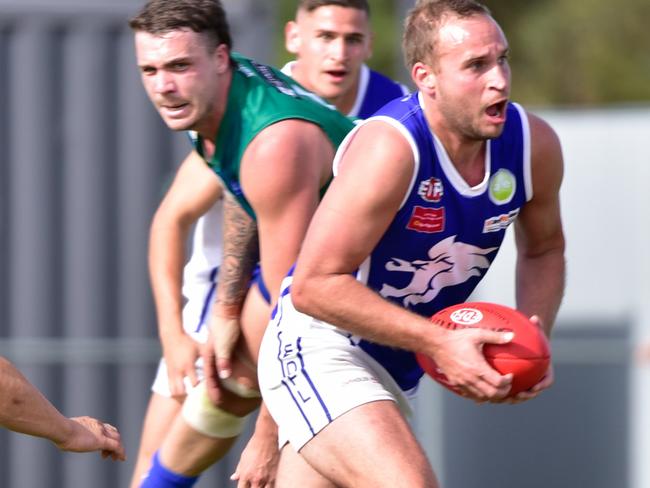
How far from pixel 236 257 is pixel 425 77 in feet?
3.93

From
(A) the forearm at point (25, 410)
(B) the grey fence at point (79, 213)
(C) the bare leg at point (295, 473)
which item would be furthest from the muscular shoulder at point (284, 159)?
(B) the grey fence at point (79, 213)

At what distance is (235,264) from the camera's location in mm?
5266

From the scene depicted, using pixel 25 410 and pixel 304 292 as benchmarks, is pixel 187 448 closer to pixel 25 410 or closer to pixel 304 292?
pixel 25 410

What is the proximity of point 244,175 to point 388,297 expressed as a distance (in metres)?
0.65

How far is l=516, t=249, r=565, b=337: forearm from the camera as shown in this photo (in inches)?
191

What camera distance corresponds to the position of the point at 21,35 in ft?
28.7

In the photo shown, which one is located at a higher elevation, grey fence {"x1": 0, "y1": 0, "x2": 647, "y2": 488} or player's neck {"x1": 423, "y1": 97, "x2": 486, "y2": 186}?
player's neck {"x1": 423, "y1": 97, "x2": 486, "y2": 186}

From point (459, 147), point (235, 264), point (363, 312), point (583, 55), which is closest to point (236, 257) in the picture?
point (235, 264)

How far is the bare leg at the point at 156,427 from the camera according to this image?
Answer: 19.9ft

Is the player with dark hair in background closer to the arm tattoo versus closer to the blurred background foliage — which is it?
the arm tattoo

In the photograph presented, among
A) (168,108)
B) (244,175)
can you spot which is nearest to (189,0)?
(168,108)

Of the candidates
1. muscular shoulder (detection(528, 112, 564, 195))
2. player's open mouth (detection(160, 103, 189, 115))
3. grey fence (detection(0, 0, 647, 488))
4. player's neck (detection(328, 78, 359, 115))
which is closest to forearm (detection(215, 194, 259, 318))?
player's open mouth (detection(160, 103, 189, 115))

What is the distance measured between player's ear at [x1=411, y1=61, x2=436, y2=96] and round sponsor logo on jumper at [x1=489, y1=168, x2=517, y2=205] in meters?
0.35

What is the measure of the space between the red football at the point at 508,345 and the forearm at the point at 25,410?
1150 mm
